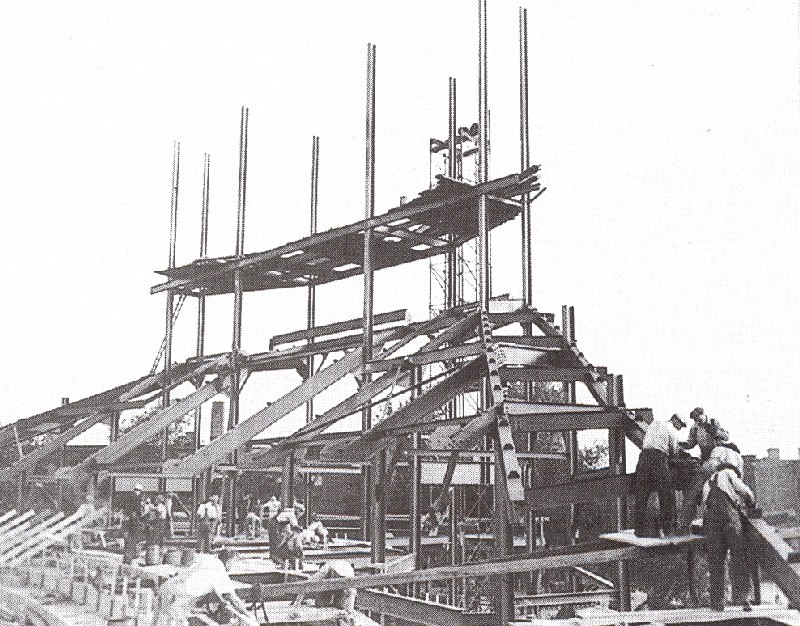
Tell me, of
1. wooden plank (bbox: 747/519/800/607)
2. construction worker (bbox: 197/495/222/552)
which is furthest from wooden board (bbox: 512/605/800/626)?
construction worker (bbox: 197/495/222/552)

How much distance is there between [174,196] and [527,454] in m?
13.3

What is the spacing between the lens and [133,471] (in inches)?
945

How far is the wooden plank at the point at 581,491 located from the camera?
10.0m

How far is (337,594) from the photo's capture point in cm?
1290

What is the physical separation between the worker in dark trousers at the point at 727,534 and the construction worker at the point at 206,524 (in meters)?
11.4

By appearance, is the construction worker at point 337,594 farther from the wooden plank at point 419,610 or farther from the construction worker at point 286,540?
the construction worker at point 286,540

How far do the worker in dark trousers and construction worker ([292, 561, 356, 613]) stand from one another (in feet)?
16.3

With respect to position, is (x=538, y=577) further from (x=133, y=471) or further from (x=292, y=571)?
(x=133, y=471)

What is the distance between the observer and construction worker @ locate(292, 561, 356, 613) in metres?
11.6

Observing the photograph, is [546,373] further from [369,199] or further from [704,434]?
[369,199]

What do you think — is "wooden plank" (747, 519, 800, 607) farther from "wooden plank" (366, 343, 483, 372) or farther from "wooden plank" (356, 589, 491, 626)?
"wooden plank" (366, 343, 483, 372)

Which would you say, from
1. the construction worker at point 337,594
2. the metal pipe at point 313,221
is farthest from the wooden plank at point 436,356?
the metal pipe at point 313,221

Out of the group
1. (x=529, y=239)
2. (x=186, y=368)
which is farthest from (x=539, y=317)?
(x=186, y=368)

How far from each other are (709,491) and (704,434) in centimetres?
72
